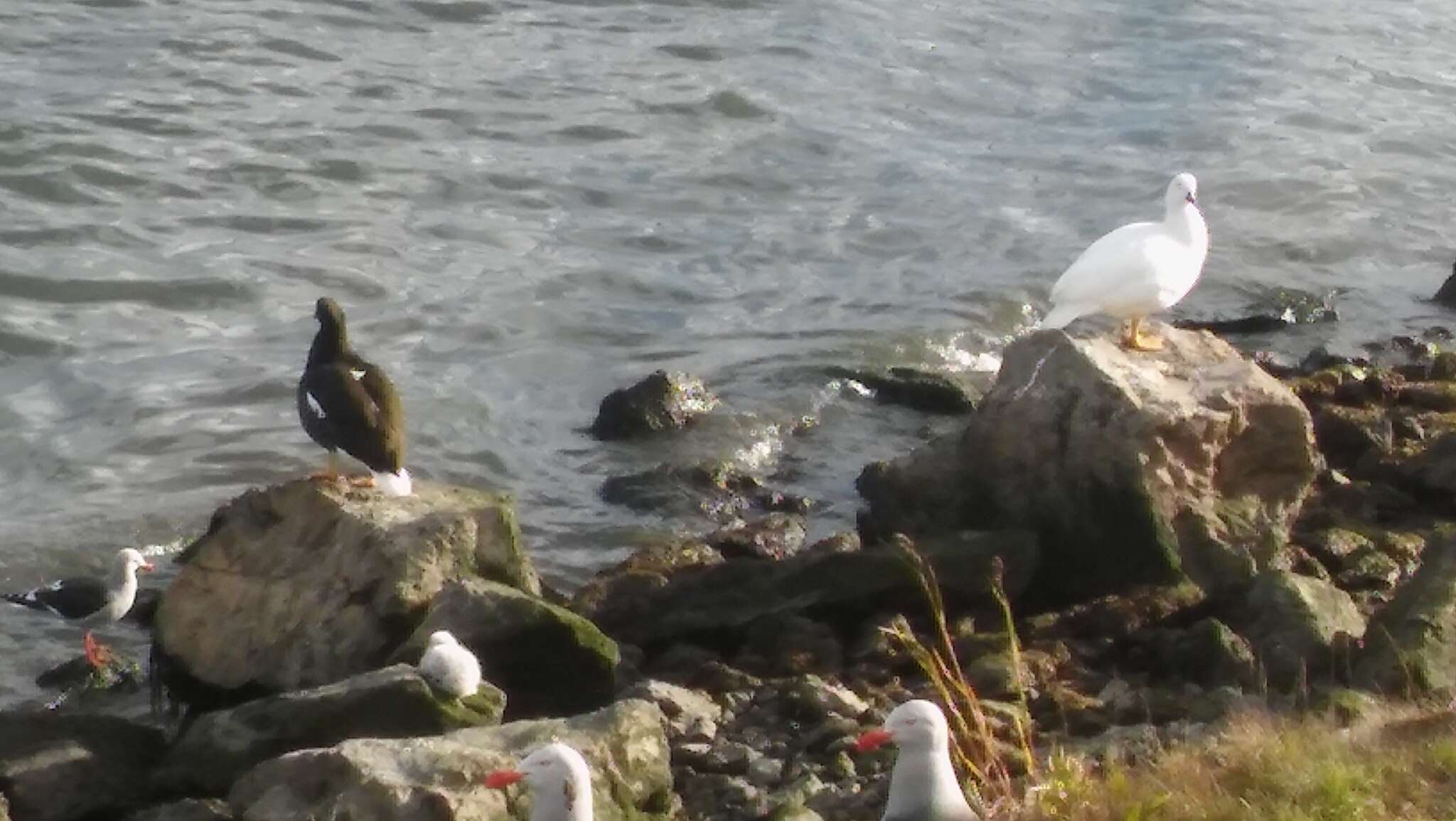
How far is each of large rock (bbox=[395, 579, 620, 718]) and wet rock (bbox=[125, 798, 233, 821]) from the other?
1161 millimetres

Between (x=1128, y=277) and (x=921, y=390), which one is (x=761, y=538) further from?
(x=921, y=390)

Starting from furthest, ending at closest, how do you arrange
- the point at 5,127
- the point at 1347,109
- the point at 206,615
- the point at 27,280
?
the point at 1347,109 < the point at 5,127 < the point at 27,280 < the point at 206,615

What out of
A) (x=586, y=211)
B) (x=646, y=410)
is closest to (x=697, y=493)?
(x=646, y=410)

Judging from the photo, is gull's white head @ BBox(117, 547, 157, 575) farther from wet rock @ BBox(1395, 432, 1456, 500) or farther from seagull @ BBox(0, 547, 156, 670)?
wet rock @ BBox(1395, 432, 1456, 500)

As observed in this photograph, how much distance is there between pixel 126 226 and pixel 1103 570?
10263 millimetres

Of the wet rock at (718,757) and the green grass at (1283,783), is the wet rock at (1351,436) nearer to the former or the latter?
the wet rock at (718,757)

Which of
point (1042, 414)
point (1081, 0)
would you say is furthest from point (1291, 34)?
point (1042, 414)

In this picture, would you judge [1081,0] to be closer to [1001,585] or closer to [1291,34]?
[1291,34]

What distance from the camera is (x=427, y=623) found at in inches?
332

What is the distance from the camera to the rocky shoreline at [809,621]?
7613 millimetres

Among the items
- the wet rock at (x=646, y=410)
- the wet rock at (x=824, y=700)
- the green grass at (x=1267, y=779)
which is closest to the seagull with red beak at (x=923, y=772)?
the green grass at (x=1267, y=779)

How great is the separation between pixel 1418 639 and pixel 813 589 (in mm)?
3000

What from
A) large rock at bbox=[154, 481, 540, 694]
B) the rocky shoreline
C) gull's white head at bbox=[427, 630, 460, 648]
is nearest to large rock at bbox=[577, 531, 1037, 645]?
the rocky shoreline

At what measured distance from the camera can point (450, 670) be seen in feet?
25.2
